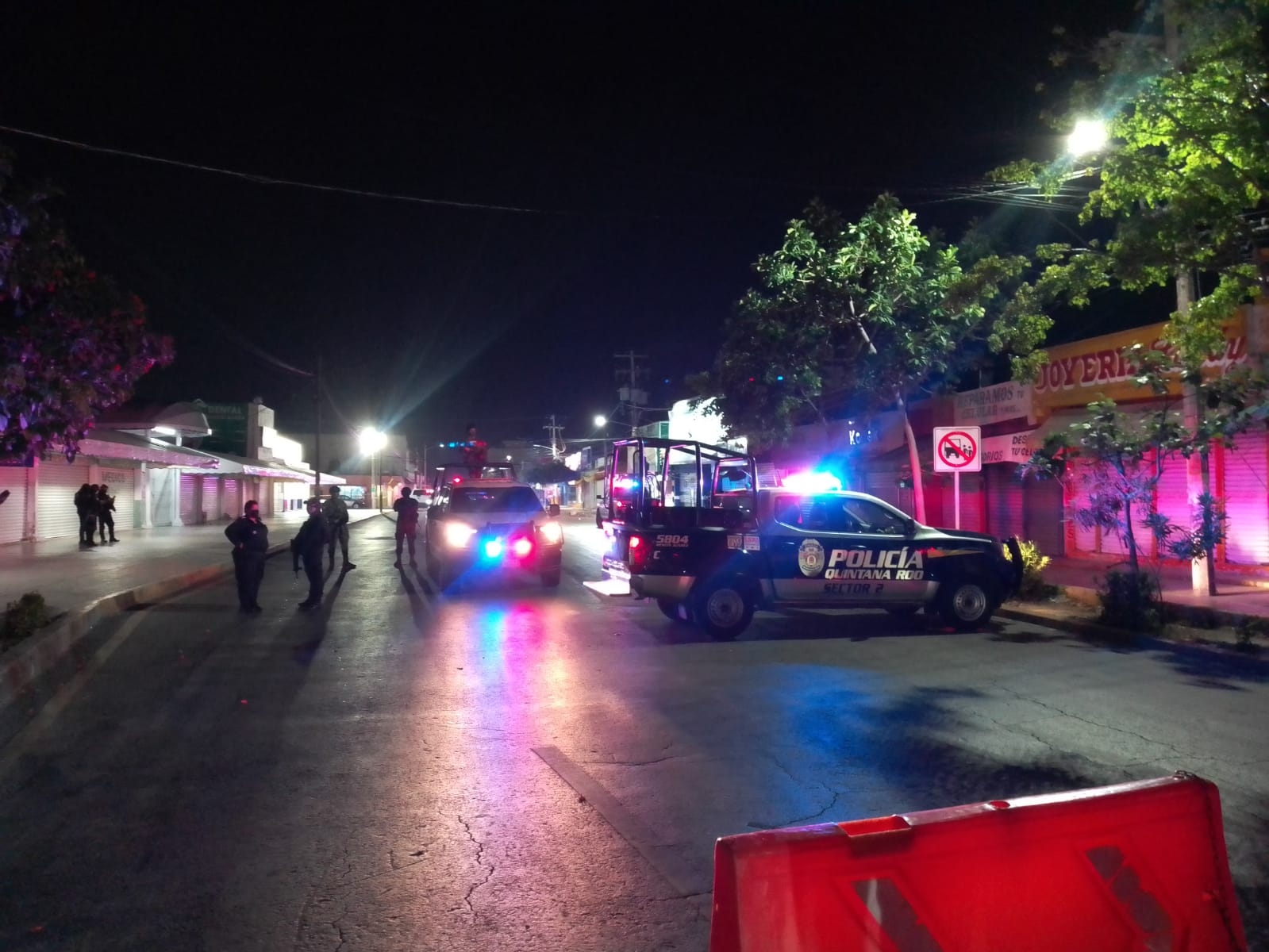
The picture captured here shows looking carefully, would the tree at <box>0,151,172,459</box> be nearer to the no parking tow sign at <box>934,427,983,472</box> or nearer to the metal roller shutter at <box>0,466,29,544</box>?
the no parking tow sign at <box>934,427,983,472</box>

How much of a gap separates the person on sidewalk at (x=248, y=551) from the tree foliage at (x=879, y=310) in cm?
1058

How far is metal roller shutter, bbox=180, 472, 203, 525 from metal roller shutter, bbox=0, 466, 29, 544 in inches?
533

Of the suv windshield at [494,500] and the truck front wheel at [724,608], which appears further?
the suv windshield at [494,500]

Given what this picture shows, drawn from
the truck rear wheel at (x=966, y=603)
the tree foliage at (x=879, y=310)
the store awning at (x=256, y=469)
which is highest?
the tree foliage at (x=879, y=310)

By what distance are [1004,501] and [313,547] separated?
15.0m

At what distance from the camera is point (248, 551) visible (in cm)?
1305

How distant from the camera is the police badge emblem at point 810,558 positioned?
11641 mm

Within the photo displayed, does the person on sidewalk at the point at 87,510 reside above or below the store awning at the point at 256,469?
below

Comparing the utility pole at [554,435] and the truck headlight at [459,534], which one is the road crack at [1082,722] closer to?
the truck headlight at [459,534]

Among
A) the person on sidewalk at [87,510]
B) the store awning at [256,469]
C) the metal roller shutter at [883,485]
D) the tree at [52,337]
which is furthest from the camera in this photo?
the store awning at [256,469]

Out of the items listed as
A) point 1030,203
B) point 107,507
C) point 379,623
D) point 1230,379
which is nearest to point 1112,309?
point 1030,203

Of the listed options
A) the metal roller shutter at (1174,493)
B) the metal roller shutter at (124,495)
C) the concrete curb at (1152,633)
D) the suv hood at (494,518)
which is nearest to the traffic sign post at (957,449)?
the concrete curb at (1152,633)

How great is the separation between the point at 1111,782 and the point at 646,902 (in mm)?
3246

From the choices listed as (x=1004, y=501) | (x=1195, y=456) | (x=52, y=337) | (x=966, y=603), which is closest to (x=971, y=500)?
(x=1004, y=501)
